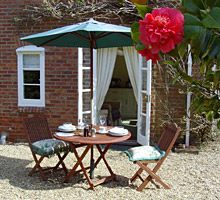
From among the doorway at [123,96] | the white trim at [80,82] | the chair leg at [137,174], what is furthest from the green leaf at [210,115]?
the doorway at [123,96]

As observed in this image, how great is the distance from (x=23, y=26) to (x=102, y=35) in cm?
308

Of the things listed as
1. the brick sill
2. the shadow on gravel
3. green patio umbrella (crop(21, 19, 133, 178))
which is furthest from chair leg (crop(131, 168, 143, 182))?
the brick sill

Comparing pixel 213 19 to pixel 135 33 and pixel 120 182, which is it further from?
pixel 120 182

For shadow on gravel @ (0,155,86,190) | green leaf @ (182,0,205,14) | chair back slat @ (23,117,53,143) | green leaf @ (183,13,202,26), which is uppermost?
green leaf @ (182,0,205,14)

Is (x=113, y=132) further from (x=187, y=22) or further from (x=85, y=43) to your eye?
(x=187, y=22)

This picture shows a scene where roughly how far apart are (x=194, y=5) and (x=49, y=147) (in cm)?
371

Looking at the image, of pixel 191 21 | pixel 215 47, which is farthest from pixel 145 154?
pixel 191 21

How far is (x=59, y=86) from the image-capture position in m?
6.46

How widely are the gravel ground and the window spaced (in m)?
1.45

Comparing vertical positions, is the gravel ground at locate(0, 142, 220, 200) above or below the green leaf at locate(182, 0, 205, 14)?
below

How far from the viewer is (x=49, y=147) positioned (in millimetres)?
4254

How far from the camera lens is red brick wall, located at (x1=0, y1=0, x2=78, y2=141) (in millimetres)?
6398

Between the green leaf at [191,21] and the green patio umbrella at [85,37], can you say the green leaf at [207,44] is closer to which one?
the green leaf at [191,21]

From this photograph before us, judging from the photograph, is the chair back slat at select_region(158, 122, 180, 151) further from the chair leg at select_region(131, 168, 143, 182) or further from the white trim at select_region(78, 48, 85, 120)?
the white trim at select_region(78, 48, 85, 120)
